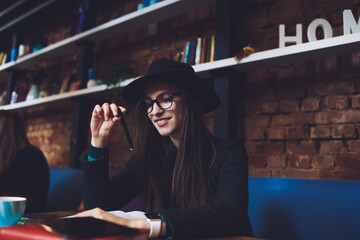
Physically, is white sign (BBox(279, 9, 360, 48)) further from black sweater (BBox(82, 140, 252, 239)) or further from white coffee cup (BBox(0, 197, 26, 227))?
white coffee cup (BBox(0, 197, 26, 227))

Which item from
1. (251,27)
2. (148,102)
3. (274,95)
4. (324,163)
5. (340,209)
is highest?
(251,27)

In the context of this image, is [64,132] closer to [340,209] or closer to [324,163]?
[324,163]

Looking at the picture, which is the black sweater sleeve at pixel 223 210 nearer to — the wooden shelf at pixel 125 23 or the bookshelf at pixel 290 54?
the bookshelf at pixel 290 54

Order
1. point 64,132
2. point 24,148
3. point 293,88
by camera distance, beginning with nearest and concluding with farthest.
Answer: point 293,88, point 24,148, point 64,132

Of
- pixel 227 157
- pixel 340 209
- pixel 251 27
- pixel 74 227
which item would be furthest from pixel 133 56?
pixel 74 227

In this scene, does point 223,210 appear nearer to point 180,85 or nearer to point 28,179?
point 180,85

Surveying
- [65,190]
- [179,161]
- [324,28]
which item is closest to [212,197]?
[179,161]

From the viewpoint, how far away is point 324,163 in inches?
72.4

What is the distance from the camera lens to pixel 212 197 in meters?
1.32

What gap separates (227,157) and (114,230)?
2.27 ft

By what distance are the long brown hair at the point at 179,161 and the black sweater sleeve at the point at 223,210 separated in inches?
2.9

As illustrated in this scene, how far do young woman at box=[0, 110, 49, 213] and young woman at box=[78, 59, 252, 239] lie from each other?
89cm

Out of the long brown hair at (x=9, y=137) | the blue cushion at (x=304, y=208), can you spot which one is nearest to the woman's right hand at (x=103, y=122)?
the blue cushion at (x=304, y=208)

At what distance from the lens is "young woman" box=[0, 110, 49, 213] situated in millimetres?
2051
